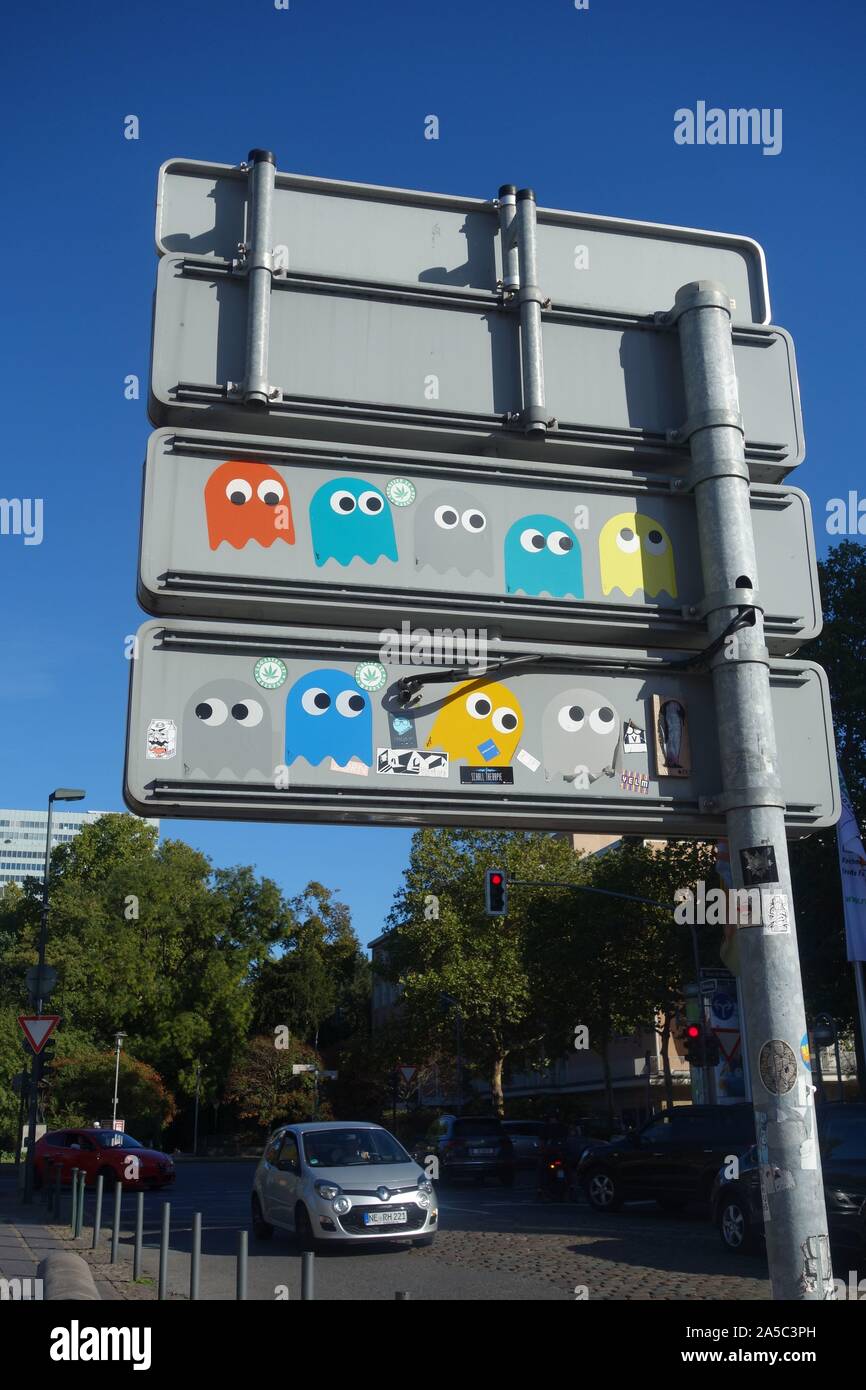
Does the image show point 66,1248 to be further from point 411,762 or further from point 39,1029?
point 411,762

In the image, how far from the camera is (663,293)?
255 inches

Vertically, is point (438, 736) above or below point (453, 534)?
below

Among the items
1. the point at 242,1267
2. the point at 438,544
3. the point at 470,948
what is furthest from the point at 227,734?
the point at 470,948

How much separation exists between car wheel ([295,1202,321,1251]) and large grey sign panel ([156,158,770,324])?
1208cm

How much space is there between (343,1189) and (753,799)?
11365mm

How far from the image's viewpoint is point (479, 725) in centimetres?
548

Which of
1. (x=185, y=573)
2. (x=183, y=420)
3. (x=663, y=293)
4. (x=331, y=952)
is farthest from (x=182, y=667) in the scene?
(x=331, y=952)

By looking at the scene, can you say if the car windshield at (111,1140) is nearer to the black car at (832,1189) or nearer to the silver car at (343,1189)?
the silver car at (343,1189)

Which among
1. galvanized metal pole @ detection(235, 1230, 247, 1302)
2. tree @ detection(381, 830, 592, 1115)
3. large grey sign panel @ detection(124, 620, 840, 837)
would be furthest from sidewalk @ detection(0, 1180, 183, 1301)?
tree @ detection(381, 830, 592, 1115)

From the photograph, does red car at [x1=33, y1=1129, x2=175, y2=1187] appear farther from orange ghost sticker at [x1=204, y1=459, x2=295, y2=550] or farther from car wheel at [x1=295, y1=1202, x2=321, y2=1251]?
orange ghost sticker at [x1=204, y1=459, x2=295, y2=550]

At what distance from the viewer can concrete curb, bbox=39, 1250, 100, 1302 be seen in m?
8.86
